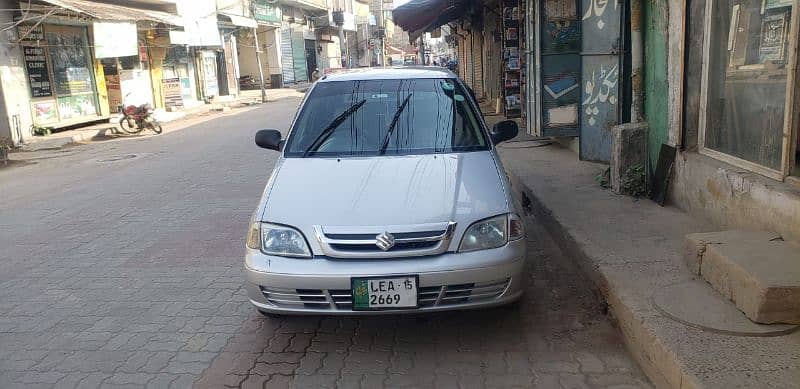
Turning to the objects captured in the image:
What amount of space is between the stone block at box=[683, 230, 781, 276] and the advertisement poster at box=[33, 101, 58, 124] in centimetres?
1678

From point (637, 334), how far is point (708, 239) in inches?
38.4

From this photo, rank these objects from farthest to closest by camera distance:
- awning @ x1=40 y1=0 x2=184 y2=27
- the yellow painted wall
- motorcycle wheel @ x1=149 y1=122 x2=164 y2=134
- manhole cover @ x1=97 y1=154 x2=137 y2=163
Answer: the yellow painted wall, motorcycle wheel @ x1=149 y1=122 x2=164 y2=134, awning @ x1=40 y1=0 x2=184 y2=27, manhole cover @ x1=97 y1=154 x2=137 y2=163

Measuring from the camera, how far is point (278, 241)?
3.61m

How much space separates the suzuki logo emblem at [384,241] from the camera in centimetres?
340

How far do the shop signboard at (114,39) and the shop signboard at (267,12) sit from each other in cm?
1669

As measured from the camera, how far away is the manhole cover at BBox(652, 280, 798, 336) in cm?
329

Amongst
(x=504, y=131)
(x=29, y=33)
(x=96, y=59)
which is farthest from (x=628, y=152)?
(x=96, y=59)

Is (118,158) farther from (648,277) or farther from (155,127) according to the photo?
(648,277)

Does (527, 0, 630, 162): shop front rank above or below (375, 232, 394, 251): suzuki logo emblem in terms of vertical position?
above

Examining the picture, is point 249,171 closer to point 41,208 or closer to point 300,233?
point 41,208

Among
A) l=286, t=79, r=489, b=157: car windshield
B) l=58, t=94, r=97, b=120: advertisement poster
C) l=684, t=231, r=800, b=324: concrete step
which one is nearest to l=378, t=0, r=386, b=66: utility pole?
l=58, t=94, r=97, b=120: advertisement poster

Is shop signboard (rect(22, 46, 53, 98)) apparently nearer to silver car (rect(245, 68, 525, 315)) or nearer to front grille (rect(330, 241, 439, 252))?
silver car (rect(245, 68, 525, 315))

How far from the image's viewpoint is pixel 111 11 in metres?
18.1

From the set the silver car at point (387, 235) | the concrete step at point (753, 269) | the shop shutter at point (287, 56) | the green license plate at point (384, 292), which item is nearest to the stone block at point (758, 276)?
the concrete step at point (753, 269)
